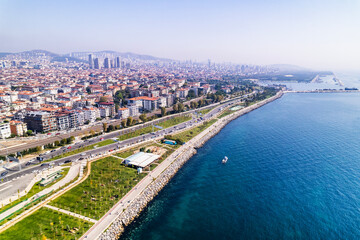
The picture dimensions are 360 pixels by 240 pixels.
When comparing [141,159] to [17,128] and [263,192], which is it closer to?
[263,192]

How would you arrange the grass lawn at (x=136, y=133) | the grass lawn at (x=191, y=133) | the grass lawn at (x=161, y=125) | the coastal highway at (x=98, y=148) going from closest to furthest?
the coastal highway at (x=98, y=148) → the grass lawn at (x=136, y=133) → the grass lawn at (x=161, y=125) → the grass lawn at (x=191, y=133)

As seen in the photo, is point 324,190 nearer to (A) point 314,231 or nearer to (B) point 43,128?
(A) point 314,231

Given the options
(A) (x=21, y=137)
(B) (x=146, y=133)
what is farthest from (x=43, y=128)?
(B) (x=146, y=133)

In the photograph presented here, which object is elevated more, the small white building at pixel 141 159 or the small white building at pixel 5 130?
the small white building at pixel 5 130

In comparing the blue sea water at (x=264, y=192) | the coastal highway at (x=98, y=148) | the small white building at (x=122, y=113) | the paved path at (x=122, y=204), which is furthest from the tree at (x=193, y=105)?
the paved path at (x=122, y=204)

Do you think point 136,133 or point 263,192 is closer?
point 263,192

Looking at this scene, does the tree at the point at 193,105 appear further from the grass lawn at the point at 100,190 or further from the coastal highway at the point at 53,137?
the grass lawn at the point at 100,190

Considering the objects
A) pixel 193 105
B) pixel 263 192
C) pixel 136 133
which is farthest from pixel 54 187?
pixel 193 105
